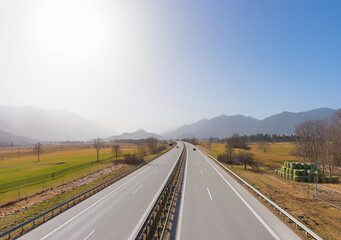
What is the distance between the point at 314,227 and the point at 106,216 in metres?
14.8

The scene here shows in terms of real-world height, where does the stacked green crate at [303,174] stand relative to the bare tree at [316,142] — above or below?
below

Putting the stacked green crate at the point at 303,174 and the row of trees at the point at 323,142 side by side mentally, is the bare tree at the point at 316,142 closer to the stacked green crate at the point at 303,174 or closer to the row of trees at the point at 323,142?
the row of trees at the point at 323,142

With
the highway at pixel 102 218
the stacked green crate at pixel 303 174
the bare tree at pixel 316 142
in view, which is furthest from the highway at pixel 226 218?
the bare tree at pixel 316 142

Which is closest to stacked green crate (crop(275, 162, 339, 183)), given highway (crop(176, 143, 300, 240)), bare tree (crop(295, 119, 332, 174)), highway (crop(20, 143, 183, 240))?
bare tree (crop(295, 119, 332, 174))

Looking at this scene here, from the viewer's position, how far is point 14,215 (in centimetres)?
1524

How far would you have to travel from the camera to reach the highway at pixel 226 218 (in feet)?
32.8

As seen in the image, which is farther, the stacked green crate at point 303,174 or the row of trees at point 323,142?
the row of trees at point 323,142

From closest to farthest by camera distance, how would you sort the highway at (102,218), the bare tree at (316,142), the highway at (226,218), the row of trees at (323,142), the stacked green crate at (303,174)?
the highway at (226,218) → the highway at (102,218) → the stacked green crate at (303,174) → the row of trees at (323,142) → the bare tree at (316,142)

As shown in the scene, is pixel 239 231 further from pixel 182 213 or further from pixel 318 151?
pixel 318 151

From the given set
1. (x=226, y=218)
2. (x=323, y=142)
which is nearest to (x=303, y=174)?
(x=323, y=142)

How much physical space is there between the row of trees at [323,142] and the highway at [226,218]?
1360 inches

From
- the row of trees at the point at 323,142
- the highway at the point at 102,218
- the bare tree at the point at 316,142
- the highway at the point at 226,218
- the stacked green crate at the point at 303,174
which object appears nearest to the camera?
the highway at the point at 226,218

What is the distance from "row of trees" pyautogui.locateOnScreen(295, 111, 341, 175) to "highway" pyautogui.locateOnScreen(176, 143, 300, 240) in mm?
34556

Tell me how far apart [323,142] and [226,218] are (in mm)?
46723
